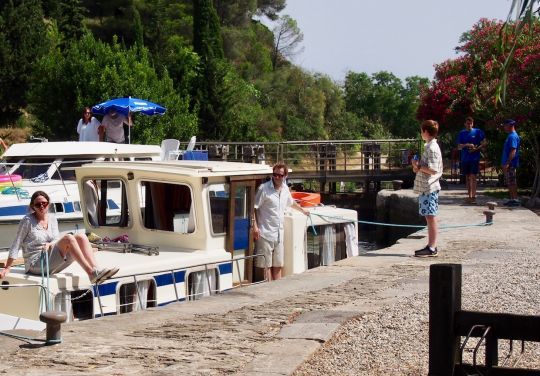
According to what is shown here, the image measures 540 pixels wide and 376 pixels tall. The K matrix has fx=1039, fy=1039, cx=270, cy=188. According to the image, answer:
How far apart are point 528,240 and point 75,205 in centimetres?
818

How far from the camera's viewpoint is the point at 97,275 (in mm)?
11352

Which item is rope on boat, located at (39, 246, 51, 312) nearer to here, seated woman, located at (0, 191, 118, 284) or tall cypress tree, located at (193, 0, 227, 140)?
seated woman, located at (0, 191, 118, 284)

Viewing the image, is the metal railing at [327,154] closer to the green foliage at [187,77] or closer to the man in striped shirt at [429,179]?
the green foliage at [187,77]

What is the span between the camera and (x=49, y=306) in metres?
10.9

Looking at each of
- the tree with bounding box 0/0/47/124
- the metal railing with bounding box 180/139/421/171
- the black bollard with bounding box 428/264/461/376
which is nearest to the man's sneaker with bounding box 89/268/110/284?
the black bollard with bounding box 428/264/461/376

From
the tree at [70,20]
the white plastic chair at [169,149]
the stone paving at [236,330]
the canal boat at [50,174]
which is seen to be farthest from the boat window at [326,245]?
the tree at [70,20]

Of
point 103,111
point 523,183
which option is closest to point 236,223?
point 103,111

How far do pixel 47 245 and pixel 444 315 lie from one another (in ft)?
20.0

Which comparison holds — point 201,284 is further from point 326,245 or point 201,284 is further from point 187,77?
point 187,77

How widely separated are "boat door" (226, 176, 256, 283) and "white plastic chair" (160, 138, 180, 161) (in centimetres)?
783

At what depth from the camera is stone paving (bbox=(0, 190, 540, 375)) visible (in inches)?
305

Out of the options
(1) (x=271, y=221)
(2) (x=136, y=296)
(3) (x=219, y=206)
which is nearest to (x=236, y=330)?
(2) (x=136, y=296)

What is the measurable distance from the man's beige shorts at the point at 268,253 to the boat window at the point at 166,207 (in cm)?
123

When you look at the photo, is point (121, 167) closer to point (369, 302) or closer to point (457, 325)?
point (369, 302)
